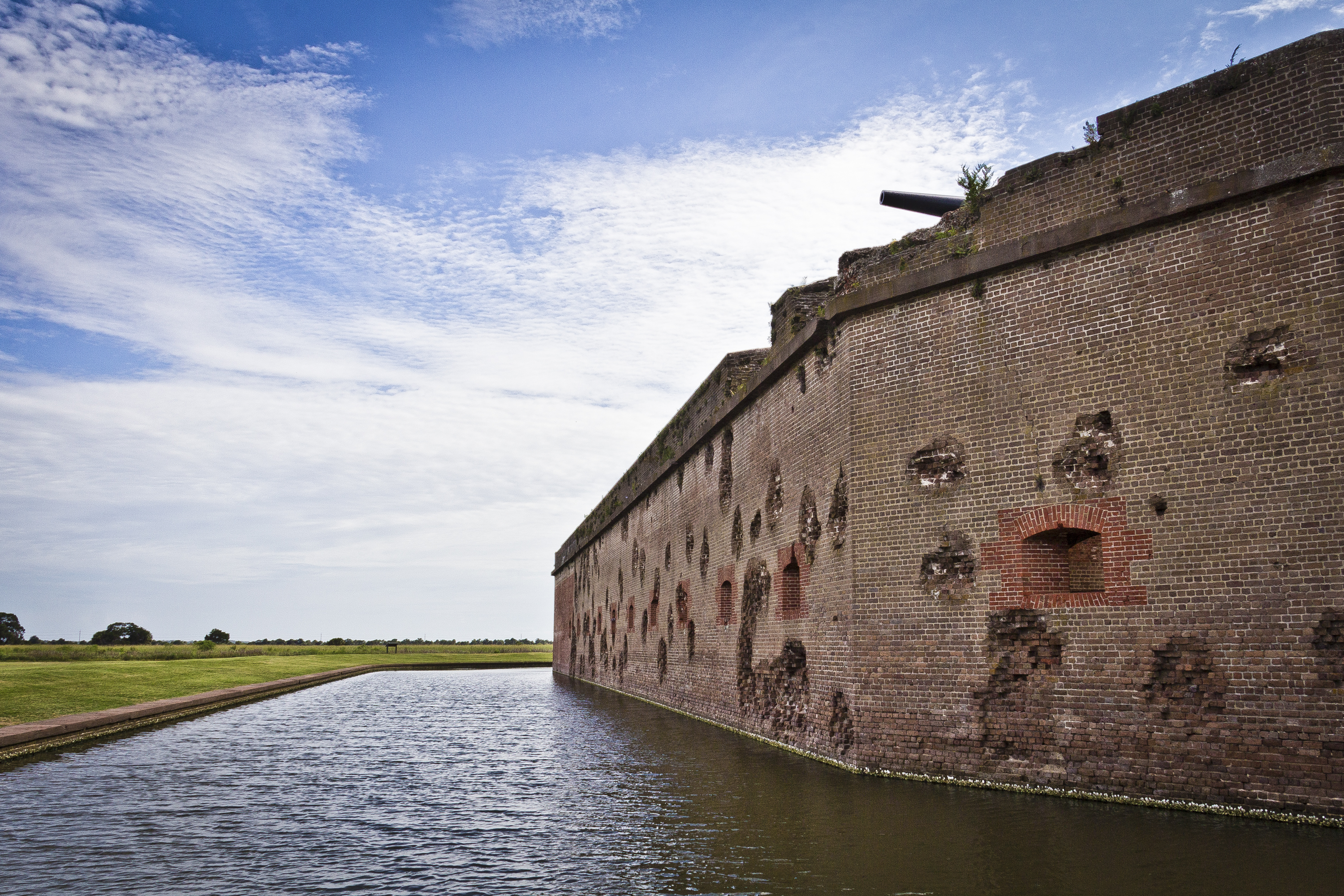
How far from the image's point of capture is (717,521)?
685 inches

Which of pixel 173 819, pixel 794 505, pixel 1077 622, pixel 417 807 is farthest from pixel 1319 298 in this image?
pixel 173 819

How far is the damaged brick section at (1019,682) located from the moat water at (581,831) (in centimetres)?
58

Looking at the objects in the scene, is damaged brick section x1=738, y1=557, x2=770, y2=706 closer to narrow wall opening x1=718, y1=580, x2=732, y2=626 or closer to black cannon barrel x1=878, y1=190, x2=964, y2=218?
narrow wall opening x1=718, y1=580, x2=732, y2=626

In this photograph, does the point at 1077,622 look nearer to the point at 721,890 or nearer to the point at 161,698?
the point at 721,890

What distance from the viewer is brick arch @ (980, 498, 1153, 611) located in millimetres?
8586

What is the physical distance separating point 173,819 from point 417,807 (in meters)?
2.03

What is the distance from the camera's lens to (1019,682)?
9102mm

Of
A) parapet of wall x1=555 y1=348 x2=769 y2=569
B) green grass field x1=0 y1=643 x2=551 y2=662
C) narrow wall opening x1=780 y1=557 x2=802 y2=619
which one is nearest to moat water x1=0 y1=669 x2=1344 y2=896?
narrow wall opening x1=780 y1=557 x2=802 y2=619

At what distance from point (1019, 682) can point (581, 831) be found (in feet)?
14.7

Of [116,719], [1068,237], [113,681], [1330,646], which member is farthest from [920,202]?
[113,681]

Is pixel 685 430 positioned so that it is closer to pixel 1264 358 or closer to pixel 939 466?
pixel 939 466

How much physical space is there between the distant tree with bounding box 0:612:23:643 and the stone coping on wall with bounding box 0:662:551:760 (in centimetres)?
5608

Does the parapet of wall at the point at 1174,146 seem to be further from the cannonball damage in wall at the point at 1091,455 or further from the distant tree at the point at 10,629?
the distant tree at the point at 10,629

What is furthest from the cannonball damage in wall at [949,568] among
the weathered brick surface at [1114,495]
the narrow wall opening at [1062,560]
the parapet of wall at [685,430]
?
the parapet of wall at [685,430]
